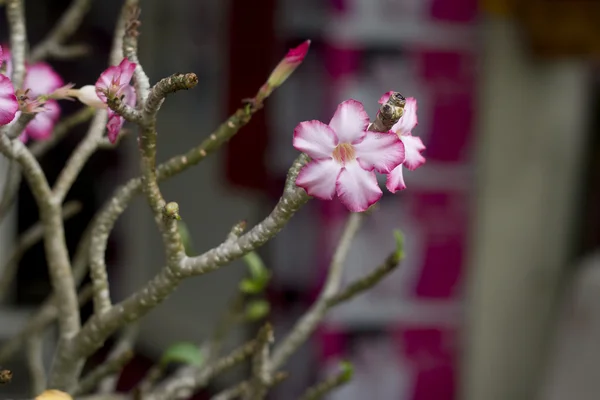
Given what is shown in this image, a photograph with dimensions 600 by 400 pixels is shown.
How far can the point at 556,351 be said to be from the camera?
1.71 metres

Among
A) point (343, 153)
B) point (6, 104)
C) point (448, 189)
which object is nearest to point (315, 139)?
point (343, 153)

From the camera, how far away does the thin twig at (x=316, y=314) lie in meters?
0.53

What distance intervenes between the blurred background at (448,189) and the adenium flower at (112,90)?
135 centimetres

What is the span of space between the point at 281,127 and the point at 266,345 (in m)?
1.41

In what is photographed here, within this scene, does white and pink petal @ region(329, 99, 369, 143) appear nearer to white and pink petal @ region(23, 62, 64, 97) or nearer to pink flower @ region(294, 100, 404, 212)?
pink flower @ region(294, 100, 404, 212)

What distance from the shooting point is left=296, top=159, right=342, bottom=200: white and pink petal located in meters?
0.34

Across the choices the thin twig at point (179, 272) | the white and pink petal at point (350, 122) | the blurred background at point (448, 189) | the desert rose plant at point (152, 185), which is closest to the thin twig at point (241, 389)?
the desert rose plant at point (152, 185)

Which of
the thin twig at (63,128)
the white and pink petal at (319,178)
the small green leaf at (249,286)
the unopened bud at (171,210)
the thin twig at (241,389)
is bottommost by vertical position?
the thin twig at (241,389)

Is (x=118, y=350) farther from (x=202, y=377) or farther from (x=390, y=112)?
(x=390, y=112)

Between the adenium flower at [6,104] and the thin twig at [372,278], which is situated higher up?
the adenium flower at [6,104]

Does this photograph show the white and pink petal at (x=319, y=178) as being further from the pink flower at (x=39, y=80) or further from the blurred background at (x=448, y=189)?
the blurred background at (x=448, y=189)

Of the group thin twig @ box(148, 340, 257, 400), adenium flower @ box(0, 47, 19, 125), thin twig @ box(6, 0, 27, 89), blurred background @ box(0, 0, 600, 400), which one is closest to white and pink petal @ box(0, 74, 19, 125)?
adenium flower @ box(0, 47, 19, 125)

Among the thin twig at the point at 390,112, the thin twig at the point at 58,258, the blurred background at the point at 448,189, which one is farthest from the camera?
the blurred background at the point at 448,189

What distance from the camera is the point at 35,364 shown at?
0.57 metres
